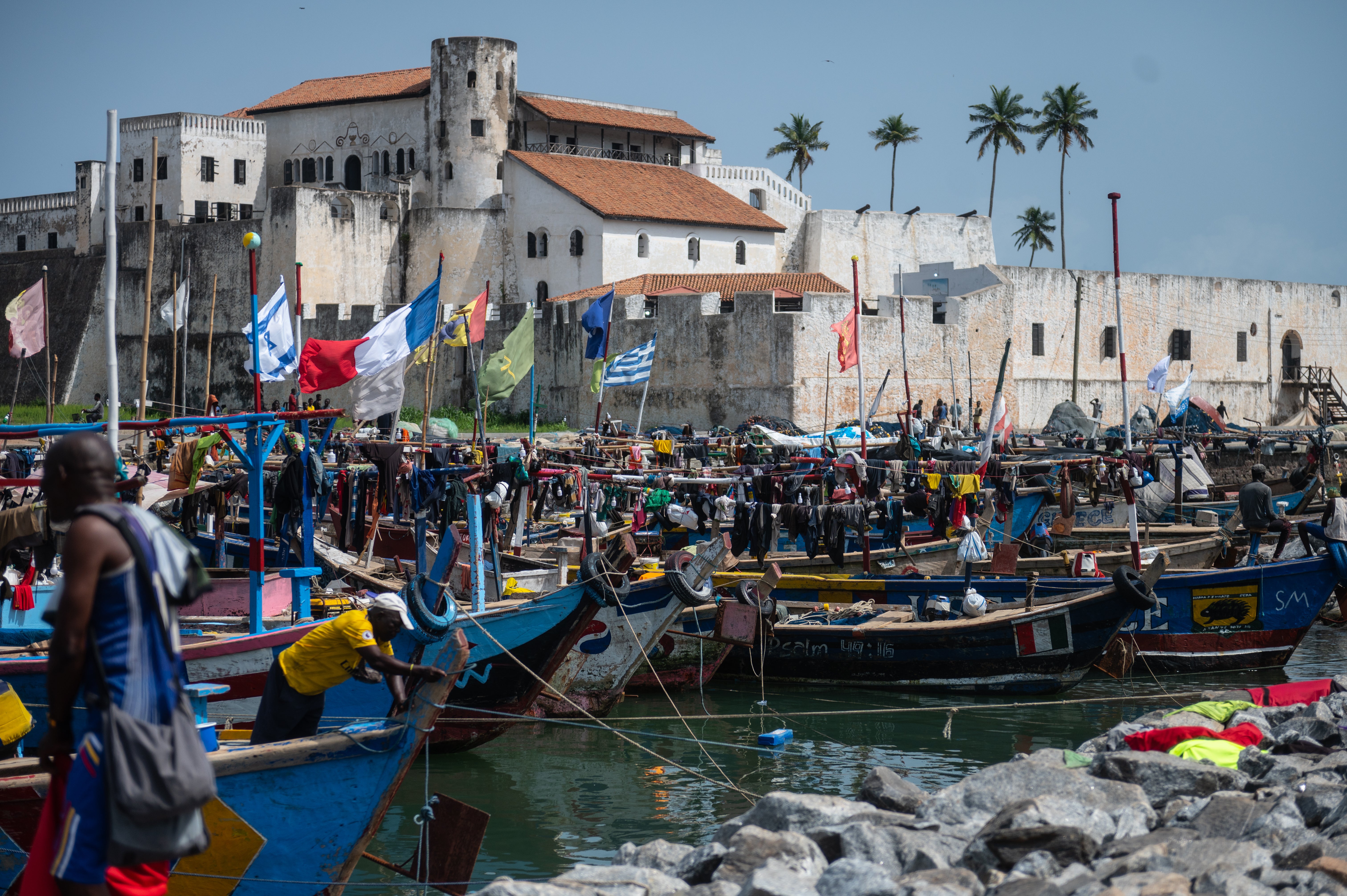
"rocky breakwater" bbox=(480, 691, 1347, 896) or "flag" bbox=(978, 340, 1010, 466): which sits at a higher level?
"flag" bbox=(978, 340, 1010, 466)

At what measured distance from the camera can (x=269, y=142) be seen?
5434 centimetres

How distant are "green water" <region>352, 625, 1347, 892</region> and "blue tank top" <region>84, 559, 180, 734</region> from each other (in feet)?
15.6

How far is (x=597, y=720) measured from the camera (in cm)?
913

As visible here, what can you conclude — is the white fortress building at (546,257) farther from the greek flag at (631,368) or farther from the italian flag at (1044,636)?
the italian flag at (1044,636)

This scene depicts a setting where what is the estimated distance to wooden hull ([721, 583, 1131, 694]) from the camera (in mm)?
13648

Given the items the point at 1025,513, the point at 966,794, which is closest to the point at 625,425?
the point at 1025,513

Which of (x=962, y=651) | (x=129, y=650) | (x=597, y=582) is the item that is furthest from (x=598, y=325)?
(x=129, y=650)

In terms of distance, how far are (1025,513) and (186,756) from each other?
17307 millimetres

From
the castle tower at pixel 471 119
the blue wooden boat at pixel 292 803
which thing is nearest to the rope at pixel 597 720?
the blue wooden boat at pixel 292 803

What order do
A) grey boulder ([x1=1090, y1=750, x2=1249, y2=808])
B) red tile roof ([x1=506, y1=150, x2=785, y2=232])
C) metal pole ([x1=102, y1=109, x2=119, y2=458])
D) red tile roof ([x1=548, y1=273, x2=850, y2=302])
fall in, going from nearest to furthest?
grey boulder ([x1=1090, y1=750, x2=1249, y2=808]) → metal pole ([x1=102, y1=109, x2=119, y2=458]) → red tile roof ([x1=548, y1=273, x2=850, y2=302]) → red tile roof ([x1=506, y1=150, x2=785, y2=232])

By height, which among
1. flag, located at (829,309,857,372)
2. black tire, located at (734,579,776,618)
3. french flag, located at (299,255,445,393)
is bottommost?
black tire, located at (734,579,776,618)

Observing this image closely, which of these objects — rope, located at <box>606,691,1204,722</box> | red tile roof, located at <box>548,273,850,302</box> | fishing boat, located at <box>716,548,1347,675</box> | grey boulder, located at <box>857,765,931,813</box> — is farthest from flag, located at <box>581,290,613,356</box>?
red tile roof, located at <box>548,273,850,302</box>

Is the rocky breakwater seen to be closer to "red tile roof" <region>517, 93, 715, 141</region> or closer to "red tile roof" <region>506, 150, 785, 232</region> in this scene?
"red tile roof" <region>506, 150, 785, 232</region>

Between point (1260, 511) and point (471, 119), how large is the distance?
122ft
